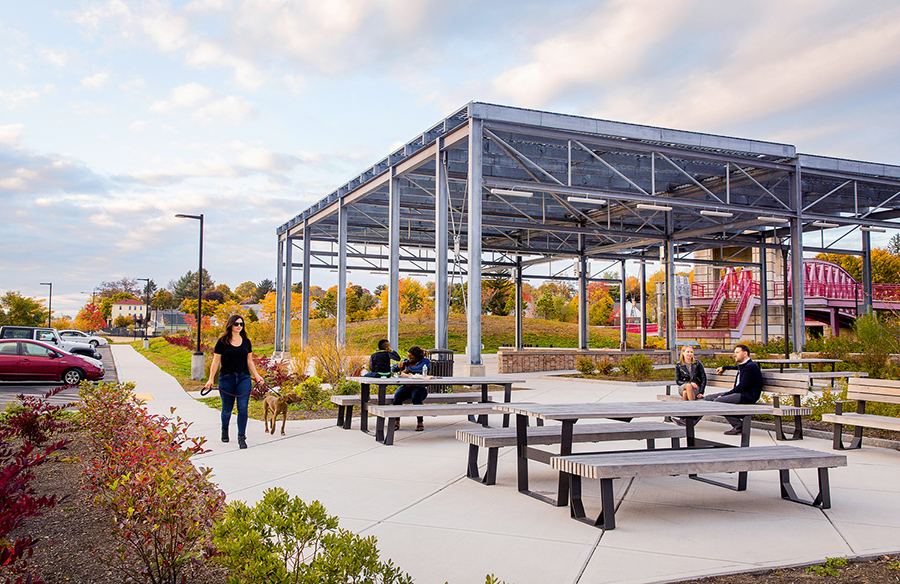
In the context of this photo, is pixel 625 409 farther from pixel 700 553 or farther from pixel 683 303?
pixel 683 303

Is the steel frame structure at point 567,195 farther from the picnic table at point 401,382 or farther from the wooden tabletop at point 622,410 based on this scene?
the wooden tabletop at point 622,410

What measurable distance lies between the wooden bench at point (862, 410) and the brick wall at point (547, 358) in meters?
13.2

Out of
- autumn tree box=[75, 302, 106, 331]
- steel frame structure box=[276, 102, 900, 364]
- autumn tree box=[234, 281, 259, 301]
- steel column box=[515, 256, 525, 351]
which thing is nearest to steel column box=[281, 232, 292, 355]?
steel frame structure box=[276, 102, 900, 364]

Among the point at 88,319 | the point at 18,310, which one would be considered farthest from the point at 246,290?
the point at 18,310

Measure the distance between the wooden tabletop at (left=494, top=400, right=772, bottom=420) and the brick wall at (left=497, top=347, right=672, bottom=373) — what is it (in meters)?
14.9

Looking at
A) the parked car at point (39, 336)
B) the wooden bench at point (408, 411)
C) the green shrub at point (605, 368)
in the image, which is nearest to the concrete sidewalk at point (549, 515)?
the wooden bench at point (408, 411)

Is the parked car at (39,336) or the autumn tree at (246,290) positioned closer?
the parked car at (39,336)

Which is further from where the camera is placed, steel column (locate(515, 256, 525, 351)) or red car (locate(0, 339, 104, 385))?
steel column (locate(515, 256, 525, 351))

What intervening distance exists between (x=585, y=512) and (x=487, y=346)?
3386 cm

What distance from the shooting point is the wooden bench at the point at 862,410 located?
7.79 metres

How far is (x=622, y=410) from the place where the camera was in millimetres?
6312

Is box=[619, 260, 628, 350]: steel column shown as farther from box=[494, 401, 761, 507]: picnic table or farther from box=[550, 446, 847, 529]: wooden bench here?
box=[550, 446, 847, 529]: wooden bench

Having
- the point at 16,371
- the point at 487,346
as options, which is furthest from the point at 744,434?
the point at 487,346

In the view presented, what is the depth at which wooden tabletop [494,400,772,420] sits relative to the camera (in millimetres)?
5734
